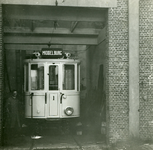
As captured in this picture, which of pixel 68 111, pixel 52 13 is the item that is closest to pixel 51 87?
pixel 68 111

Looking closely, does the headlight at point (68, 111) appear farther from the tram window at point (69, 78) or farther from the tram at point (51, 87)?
the tram window at point (69, 78)

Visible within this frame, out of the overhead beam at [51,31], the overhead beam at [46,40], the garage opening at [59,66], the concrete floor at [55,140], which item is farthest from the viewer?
the overhead beam at [46,40]

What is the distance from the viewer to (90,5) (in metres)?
9.85

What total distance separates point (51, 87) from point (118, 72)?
3102 mm

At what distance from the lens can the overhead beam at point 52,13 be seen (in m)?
10.4

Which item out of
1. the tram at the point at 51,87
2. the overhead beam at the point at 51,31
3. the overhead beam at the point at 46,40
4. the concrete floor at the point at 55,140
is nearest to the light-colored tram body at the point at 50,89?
the tram at the point at 51,87

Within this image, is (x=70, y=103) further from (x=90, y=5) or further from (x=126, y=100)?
(x=90, y=5)

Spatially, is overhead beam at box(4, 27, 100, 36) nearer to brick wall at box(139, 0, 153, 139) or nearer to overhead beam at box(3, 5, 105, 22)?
overhead beam at box(3, 5, 105, 22)

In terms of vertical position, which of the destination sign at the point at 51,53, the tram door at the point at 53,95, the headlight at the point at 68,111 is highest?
the destination sign at the point at 51,53

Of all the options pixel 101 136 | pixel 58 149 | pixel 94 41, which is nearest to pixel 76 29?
pixel 94 41

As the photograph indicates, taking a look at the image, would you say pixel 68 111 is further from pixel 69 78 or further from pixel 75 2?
pixel 75 2

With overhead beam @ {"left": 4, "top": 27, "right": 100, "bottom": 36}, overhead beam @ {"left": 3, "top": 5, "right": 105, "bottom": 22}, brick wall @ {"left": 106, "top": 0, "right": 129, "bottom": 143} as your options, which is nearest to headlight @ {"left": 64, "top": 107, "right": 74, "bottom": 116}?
brick wall @ {"left": 106, "top": 0, "right": 129, "bottom": 143}

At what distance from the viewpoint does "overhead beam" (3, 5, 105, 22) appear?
34.0 feet

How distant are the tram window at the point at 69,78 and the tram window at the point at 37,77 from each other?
37.1 inches
